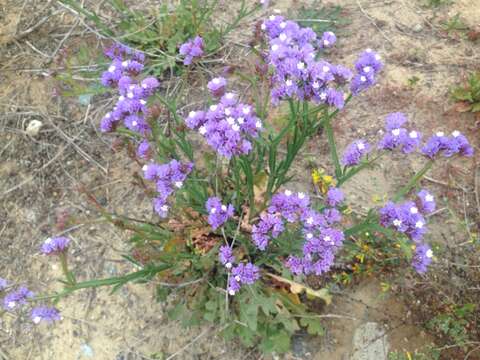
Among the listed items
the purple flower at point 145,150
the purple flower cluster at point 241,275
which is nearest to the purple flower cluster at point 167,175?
the purple flower at point 145,150

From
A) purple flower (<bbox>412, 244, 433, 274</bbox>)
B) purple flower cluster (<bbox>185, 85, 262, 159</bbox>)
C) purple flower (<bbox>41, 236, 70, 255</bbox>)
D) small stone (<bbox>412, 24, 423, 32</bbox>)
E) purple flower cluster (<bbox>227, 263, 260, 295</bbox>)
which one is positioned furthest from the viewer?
small stone (<bbox>412, 24, 423, 32</bbox>)

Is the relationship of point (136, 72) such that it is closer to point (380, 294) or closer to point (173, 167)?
point (173, 167)

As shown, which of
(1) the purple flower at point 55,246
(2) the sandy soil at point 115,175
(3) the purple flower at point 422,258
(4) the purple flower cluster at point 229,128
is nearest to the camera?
(4) the purple flower cluster at point 229,128

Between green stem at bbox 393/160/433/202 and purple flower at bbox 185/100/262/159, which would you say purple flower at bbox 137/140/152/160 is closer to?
purple flower at bbox 185/100/262/159

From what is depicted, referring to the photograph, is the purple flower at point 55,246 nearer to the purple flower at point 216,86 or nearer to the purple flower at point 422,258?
the purple flower at point 216,86

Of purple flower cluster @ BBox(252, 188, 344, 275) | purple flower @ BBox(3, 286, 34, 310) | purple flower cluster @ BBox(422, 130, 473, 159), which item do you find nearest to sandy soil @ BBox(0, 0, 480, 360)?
purple flower @ BBox(3, 286, 34, 310)

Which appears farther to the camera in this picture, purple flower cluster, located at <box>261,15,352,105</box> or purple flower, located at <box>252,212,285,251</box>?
purple flower, located at <box>252,212,285,251</box>
